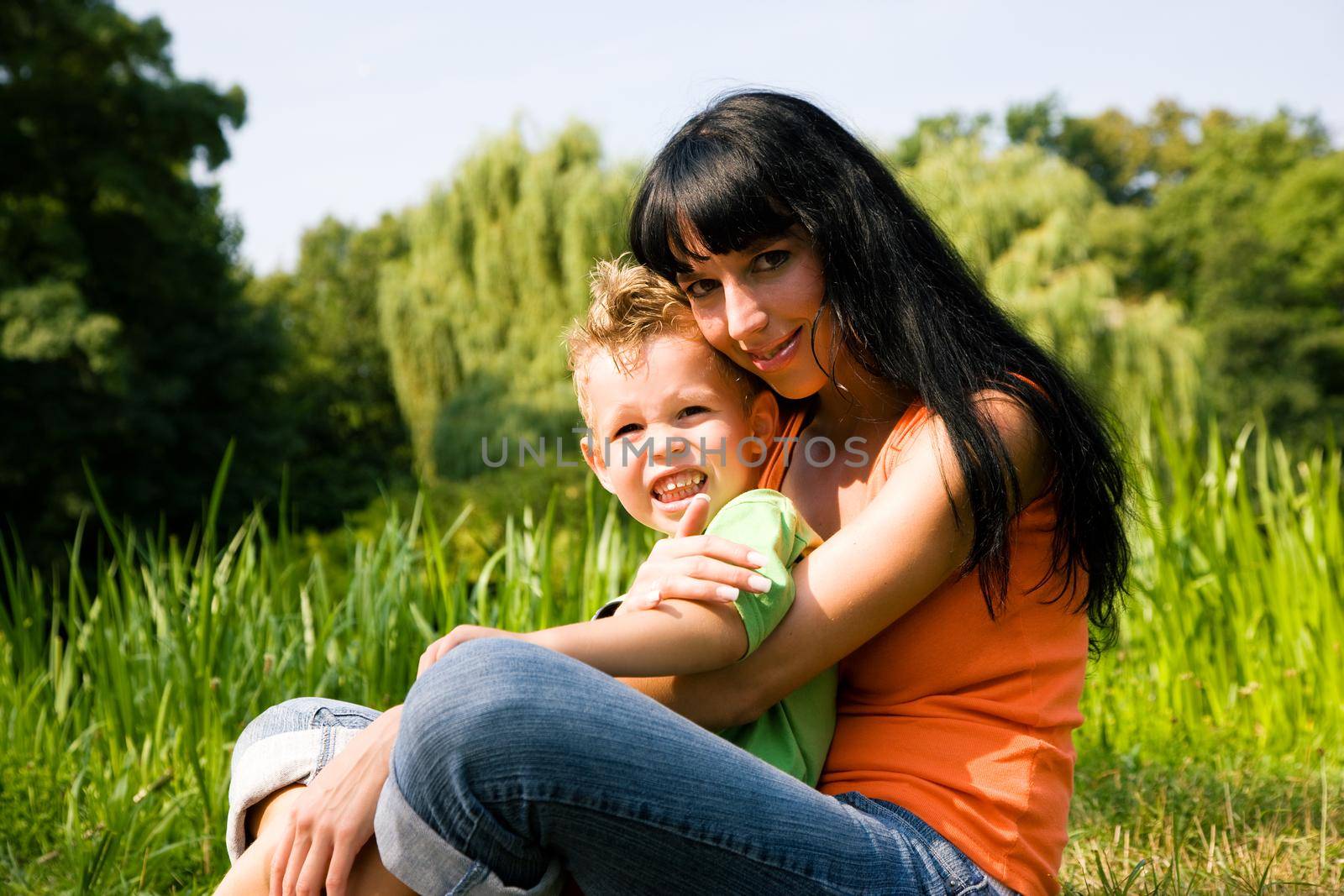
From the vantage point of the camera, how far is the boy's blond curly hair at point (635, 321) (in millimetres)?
1704

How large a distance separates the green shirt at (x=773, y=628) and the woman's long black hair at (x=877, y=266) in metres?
0.27

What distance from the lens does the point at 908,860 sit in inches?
49.5

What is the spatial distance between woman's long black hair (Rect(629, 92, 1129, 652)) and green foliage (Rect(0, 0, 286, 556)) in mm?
12245

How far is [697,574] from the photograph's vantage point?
1.29 metres

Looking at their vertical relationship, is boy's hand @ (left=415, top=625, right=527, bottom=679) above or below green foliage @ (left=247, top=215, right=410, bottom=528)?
above

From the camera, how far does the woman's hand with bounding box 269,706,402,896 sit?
3.92 ft

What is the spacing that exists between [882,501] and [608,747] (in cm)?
52

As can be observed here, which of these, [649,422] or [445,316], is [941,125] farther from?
[649,422]

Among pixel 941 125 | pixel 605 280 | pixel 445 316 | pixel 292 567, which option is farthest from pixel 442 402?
pixel 941 125

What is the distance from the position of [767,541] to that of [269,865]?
0.73m

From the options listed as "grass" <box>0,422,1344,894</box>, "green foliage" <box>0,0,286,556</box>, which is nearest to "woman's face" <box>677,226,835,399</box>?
"grass" <box>0,422,1344,894</box>

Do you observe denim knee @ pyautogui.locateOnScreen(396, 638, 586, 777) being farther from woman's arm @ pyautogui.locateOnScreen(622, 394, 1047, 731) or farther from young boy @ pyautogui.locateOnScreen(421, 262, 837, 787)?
woman's arm @ pyautogui.locateOnScreen(622, 394, 1047, 731)

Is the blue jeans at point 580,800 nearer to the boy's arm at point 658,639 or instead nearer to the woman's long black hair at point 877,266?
the boy's arm at point 658,639

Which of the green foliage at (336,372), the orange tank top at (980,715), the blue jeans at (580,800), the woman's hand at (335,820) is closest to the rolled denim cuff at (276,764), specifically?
the woman's hand at (335,820)
